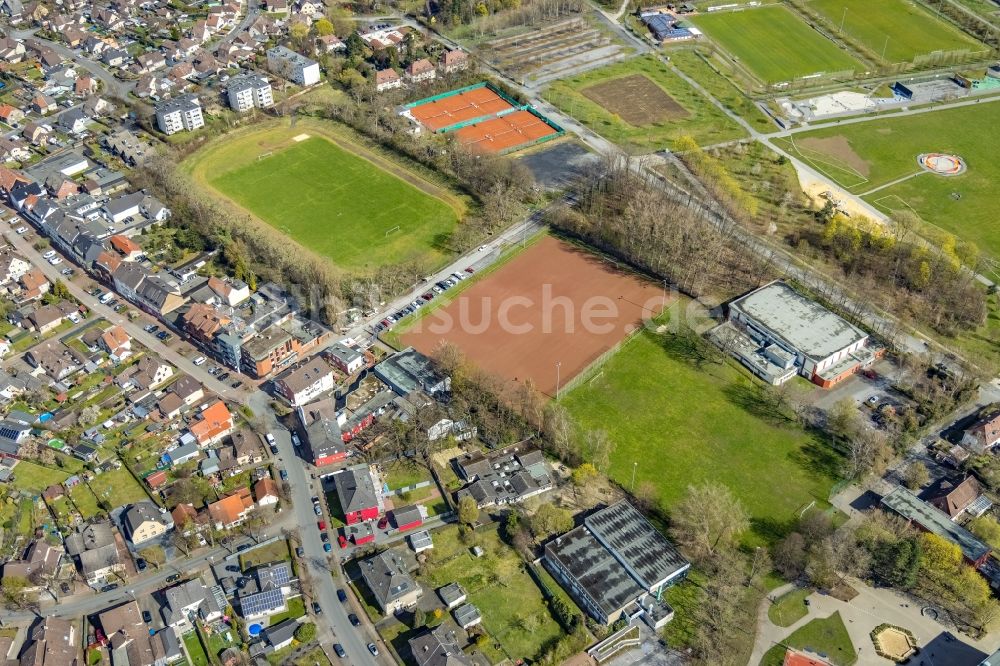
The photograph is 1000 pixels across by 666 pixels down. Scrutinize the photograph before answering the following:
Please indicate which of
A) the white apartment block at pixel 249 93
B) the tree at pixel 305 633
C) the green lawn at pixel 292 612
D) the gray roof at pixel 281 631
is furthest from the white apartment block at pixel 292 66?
the tree at pixel 305 633

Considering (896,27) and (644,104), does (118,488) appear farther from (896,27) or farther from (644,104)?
(896,27)

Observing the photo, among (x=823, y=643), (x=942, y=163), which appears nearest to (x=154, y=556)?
(x=823, y=643)

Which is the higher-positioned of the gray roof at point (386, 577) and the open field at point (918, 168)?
the gray roof at point (386, 577)

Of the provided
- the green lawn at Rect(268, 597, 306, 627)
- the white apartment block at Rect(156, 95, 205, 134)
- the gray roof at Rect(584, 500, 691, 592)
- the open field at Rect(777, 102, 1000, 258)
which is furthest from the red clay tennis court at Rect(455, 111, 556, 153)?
the green lawn at Rect(268, 597, 306, 627)

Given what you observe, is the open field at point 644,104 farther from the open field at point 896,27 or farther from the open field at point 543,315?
the open field at point 896,27

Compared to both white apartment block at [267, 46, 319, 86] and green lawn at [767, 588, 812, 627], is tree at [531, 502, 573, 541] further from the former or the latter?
white apartment block at [267, 46, 319, 86]

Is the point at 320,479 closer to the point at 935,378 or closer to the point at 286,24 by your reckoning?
the point at 935,378
